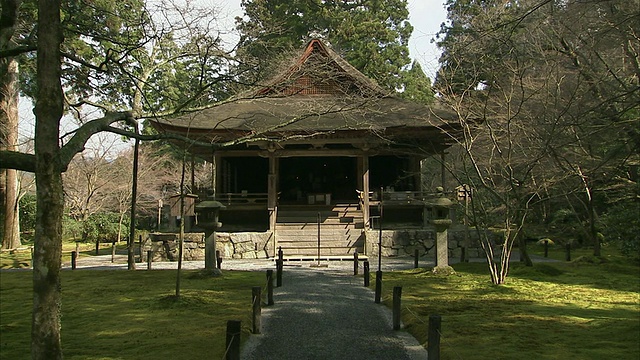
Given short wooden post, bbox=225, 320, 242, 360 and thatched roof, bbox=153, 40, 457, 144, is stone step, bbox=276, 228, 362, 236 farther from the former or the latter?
short wooden post, bbox=225, 320, 242, 360

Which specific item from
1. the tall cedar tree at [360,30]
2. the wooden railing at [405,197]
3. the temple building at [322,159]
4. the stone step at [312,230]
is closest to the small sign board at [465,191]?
the wooden railing at [405,197]

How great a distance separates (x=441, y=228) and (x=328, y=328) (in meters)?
6.17

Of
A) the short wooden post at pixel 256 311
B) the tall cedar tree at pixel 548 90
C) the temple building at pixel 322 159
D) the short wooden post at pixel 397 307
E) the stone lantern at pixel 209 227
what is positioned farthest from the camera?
the temple building at pixel 322 159

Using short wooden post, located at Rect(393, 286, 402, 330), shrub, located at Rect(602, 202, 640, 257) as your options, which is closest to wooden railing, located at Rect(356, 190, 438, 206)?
shrub, located at Rect(602, 202, 640, 257)

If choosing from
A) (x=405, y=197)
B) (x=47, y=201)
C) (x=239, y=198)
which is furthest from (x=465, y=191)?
(x=47, y=201)

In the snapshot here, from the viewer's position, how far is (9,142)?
68.0 ft

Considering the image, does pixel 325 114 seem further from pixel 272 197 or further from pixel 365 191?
pixel 272 197

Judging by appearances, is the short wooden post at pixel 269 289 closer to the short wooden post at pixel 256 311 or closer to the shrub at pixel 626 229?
the short wooden post at pixel 256 311

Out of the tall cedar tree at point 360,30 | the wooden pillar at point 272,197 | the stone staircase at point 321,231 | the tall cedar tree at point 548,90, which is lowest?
the stone staircase at point 321,231

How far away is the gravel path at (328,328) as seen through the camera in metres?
6.24

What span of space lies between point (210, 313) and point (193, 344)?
76.1 inches

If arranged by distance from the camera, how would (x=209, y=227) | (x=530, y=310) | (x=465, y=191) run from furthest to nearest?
(x=465, y=191), (x=209, y=227), (x=530, y=310)

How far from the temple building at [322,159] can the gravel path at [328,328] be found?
6.07m

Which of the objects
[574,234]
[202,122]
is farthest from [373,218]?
[574,234]
